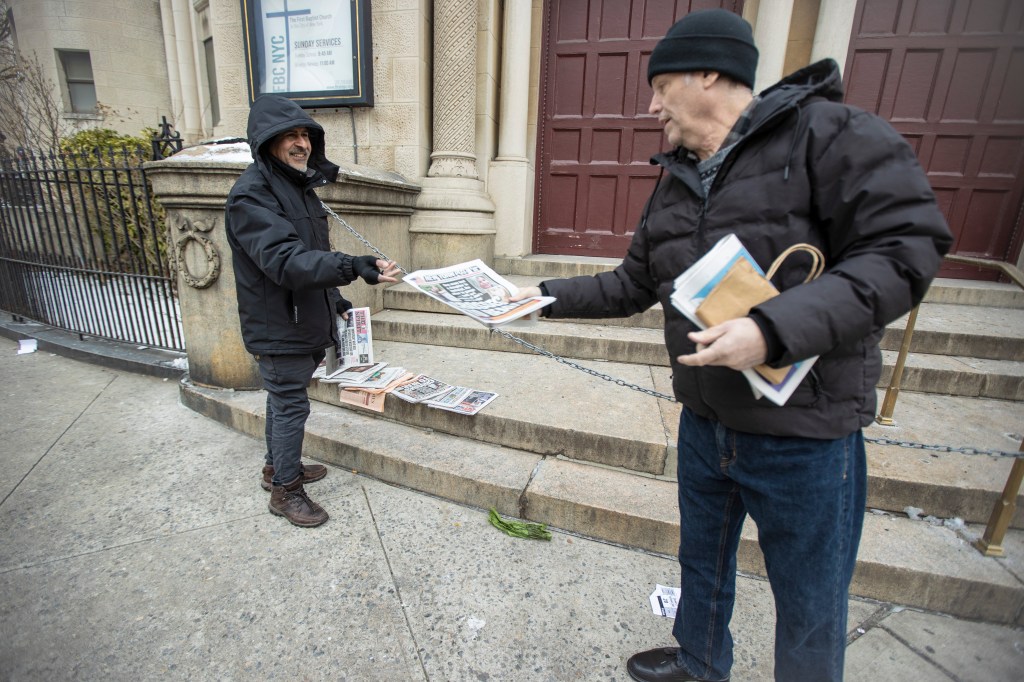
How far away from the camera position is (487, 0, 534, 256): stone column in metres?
5.32

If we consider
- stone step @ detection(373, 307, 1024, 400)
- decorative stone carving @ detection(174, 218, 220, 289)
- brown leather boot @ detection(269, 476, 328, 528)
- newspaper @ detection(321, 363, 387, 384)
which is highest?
decorative stone carving @ detection(174, 218, 220, 289)

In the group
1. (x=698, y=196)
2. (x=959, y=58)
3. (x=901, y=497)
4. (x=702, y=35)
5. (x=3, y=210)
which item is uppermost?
(x=959, y=58)

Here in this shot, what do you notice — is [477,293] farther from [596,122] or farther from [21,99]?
[21,99]

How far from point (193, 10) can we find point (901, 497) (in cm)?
1296

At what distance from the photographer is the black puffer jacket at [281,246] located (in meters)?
2.19

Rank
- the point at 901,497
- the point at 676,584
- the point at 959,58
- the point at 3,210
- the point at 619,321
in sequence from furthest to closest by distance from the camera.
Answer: the point at 3,210
the point at 959,58
the point at 619,321
the point at 901,497
the point at 676,584

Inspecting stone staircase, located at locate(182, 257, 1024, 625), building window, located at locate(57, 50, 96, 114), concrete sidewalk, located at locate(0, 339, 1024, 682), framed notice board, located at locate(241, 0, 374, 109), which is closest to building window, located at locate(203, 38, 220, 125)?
framed notice board, located at locate(241, 0, 374, 109)

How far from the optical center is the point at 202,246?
3533 millimetres

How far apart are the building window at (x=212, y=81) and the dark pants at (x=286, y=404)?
9397 millimetres

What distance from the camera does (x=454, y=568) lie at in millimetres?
2346

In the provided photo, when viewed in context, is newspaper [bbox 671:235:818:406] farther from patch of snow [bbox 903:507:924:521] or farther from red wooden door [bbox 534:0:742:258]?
red wooden door [bbox 534:0:742:258]

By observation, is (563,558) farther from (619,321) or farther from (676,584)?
(619,321)

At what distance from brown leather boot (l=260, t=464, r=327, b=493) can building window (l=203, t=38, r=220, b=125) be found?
934cm

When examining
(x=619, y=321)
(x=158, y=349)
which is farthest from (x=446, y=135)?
(x=158, y=349)
